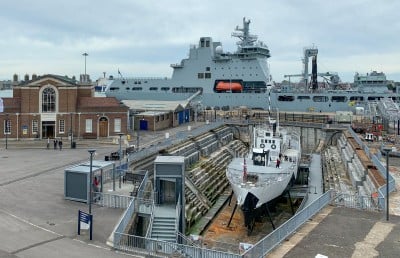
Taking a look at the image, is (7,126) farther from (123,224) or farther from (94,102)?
(123,224)

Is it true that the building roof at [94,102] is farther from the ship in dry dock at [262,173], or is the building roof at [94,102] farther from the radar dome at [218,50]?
the radar dome at [218,50]

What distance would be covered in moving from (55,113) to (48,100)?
151cm

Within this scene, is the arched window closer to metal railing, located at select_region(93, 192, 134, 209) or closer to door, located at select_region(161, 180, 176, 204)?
metal railing, located at select_region(93, 192, 134, 209)

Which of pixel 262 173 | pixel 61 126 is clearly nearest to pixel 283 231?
pixel 262 173

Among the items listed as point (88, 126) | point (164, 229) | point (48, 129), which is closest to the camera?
point (164, 229)

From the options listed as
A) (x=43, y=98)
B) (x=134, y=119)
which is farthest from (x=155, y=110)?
(x=43, y=98)

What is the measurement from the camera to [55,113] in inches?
1721

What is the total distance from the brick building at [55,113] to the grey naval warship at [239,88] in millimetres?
37559

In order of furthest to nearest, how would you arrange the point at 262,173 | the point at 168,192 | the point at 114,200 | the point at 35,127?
the point at 35,127
the point at 262,173
the point at 168,192
the point at 114,200

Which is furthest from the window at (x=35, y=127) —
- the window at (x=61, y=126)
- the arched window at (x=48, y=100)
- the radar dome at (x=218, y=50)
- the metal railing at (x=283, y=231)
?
the radar dome at (x=218, y=50)

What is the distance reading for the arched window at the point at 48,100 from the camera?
143 ft

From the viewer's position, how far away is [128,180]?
25094mm

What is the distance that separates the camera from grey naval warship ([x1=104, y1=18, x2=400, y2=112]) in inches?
3118

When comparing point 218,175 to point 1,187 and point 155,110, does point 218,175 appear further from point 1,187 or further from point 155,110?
point 155,110
